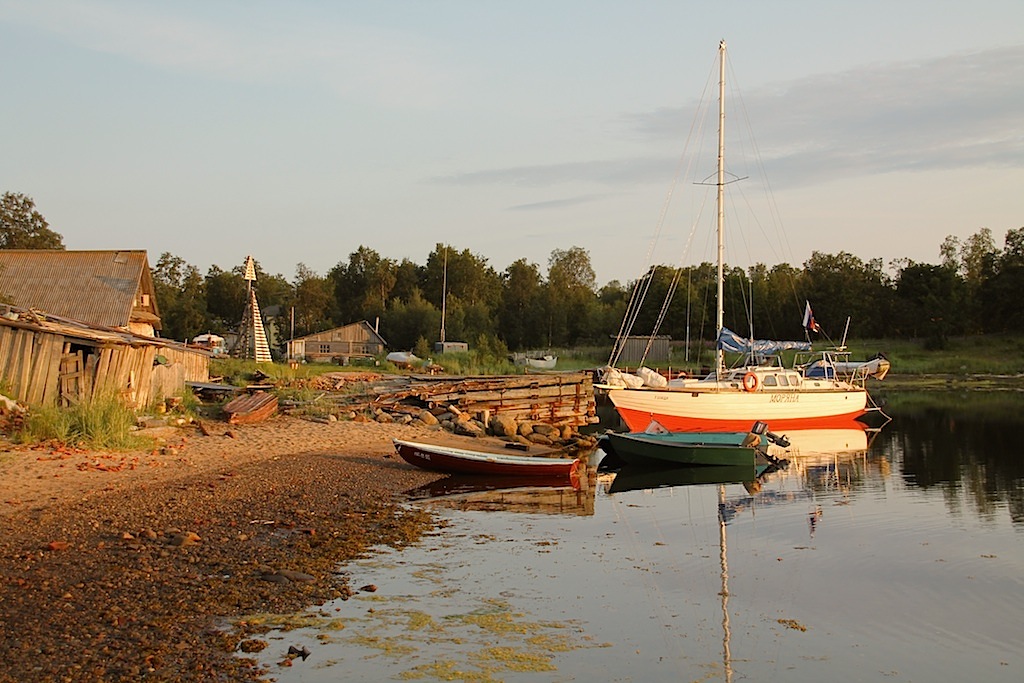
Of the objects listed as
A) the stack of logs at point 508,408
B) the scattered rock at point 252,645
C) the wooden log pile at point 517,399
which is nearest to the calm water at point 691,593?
the scattered rock at point 252,645

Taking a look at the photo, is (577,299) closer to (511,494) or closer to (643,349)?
(643,349)

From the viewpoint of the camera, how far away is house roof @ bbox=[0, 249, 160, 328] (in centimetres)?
3966

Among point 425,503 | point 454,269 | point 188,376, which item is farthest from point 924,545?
point 454,269

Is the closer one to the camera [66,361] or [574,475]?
[66,361]

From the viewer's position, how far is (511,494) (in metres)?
23.0

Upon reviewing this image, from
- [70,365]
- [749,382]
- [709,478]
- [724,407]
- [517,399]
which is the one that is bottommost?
[709,478]

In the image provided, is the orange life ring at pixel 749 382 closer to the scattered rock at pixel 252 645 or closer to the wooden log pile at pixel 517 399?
the wooden log pile at pixel 517 399

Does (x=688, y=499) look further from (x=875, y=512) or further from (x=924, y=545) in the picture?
(x=924, y=545)

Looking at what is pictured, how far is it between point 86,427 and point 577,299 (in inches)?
3194

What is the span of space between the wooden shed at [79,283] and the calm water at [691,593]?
23821 mm

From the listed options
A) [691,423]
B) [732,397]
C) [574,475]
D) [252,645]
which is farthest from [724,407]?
[252,645]

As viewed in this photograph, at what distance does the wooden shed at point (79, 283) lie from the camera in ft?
130

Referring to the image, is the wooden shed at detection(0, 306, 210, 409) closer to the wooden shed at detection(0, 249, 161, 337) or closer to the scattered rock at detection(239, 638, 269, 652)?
the wooden shed at detection(0, 249, 161, 337)

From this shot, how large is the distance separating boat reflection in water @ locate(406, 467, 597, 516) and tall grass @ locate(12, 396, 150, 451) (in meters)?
6.59
